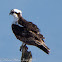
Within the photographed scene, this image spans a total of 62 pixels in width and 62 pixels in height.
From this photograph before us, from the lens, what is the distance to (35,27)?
41.4 feet

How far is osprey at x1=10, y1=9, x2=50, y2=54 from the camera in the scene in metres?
11.8

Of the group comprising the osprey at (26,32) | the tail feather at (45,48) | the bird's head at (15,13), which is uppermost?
the bird's head at (15,13)

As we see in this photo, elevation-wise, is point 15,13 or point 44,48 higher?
point 15,13

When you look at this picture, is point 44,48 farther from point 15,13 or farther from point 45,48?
point 15,13

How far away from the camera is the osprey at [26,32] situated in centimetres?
1177

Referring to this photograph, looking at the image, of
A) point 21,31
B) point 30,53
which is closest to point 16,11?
point 21,31

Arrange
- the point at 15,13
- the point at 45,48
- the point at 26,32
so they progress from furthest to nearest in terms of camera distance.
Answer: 1. the point at 15,13
2. the point at 26,32
3. the point at 45,48

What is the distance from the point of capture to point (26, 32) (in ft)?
40.7

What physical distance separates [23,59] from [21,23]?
297 centimetres

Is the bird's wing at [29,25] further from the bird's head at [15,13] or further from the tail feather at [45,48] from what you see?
the tail feather at [45,48]

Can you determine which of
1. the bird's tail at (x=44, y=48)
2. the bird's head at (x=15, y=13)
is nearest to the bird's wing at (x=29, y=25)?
the bird's head at (x=15, y=13)

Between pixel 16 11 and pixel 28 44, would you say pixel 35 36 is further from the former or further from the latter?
pixel 16 11

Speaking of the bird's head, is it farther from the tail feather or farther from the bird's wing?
the tail feather

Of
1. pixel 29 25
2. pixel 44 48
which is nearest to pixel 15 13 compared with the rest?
pixel 29 25
